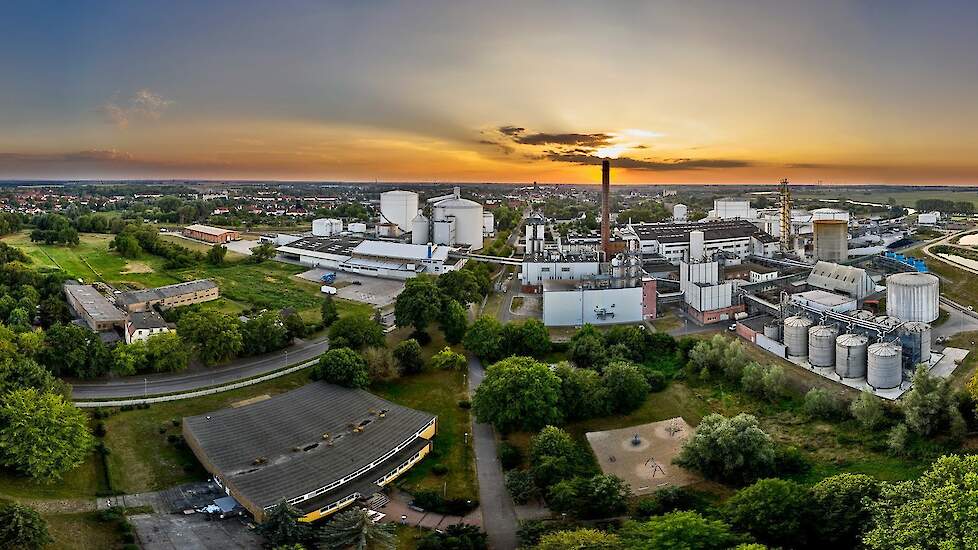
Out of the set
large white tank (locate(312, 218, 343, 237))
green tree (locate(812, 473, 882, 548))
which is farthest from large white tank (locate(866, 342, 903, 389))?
large white tank (locate(312, 218, 343, 237))

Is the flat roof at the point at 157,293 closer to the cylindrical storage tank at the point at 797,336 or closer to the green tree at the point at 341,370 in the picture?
the green tree at the point at 341,370

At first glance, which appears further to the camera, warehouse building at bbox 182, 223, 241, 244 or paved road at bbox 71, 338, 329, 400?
warehouse building at bbox 182, 223, 241, 244

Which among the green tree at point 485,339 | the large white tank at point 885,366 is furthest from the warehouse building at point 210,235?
the large white tank at point 885,366

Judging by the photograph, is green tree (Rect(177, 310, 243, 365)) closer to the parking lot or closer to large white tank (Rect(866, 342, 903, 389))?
the parking lot

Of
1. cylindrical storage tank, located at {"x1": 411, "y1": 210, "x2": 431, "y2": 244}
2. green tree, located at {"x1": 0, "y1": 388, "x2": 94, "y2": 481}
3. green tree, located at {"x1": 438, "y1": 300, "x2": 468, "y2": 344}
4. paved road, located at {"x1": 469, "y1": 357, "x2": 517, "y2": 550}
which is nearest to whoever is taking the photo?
paved road, located at {"x1": 469, "y1": 357, "x2": 517, "y2": 550}

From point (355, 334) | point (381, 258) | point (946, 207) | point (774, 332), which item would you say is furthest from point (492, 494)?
point (946, 207)

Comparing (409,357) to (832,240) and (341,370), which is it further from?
(832,240)

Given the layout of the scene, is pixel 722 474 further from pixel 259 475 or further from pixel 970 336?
pixel 970 336
